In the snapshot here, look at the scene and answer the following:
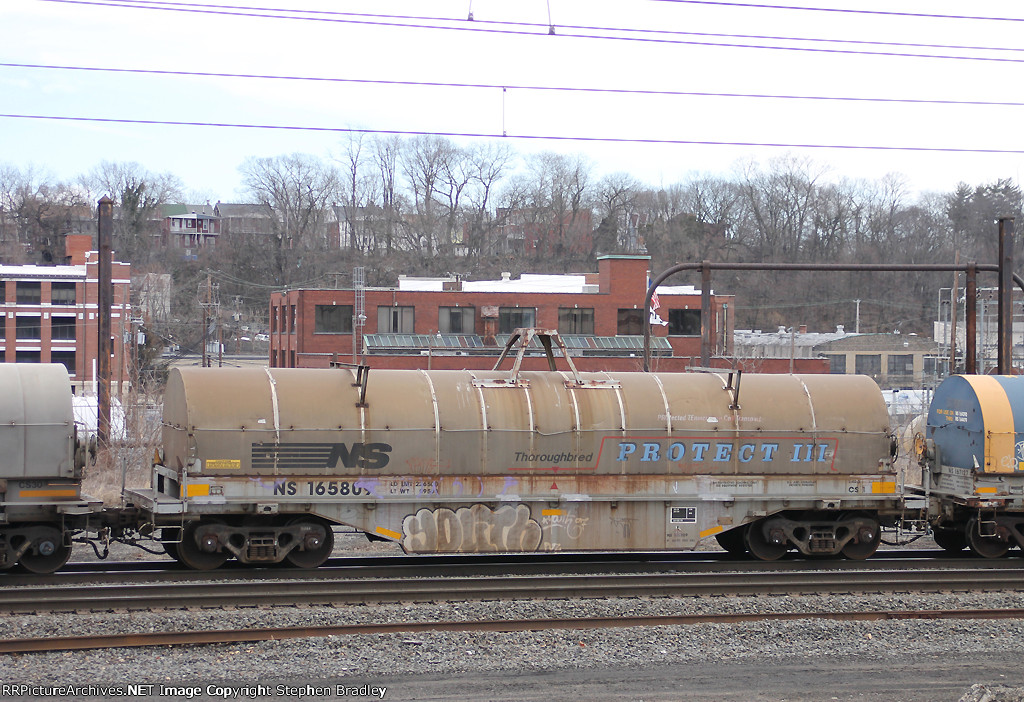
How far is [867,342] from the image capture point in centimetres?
7700

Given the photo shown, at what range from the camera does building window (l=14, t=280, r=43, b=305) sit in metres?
71.7

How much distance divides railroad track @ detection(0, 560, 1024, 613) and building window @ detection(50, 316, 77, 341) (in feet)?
211

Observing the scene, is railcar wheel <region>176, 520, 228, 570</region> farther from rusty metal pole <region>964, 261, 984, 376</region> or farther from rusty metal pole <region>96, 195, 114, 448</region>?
rusty metal pole <region>964, 261, 984, 376</region>

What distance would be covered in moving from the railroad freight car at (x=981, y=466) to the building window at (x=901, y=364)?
64.0m

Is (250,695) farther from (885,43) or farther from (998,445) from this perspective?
(885,43)

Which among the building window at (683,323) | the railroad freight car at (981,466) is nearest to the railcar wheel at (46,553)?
the railroad freight car at (981,466)

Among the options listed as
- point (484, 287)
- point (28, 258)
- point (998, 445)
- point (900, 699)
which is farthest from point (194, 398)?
point (28, 258)

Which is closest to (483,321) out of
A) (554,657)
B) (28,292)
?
(28,292)

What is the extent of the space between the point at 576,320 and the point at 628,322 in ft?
11.4

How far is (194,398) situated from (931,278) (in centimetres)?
10148

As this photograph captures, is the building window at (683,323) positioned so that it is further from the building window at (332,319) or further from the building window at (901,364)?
the building window at (901,364)

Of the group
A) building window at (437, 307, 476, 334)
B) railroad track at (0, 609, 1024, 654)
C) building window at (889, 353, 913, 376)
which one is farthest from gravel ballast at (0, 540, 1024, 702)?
building window at (889, 353, 913, 376)

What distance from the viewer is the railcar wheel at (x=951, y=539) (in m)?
17.6

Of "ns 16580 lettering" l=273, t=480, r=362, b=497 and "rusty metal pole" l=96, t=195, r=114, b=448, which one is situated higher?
"rusty metal pole" l=96, t=195, r=114, b=448
